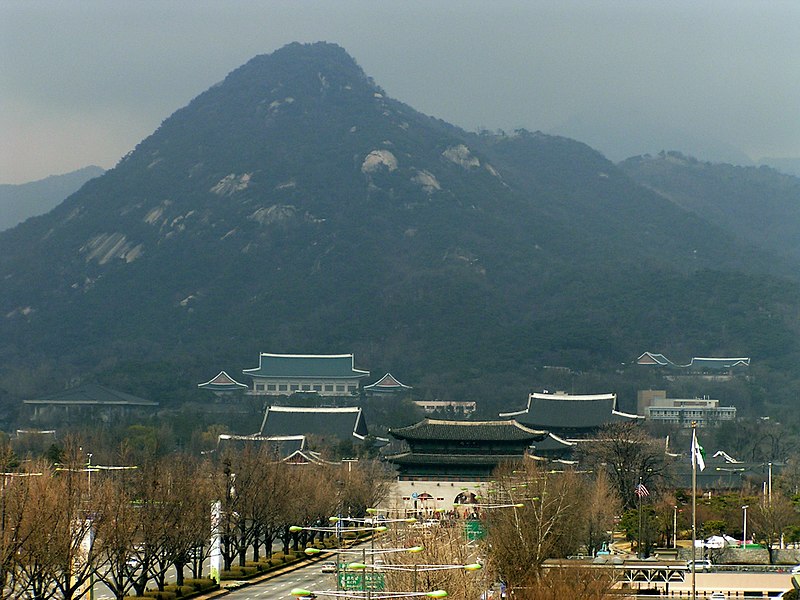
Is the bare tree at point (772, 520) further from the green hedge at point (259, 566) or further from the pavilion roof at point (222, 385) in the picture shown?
the pavilion roof at point (222, 385)

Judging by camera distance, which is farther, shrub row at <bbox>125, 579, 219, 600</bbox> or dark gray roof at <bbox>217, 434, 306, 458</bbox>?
dark gray roof at <bbox>217, 434, 306, 458</bbox>

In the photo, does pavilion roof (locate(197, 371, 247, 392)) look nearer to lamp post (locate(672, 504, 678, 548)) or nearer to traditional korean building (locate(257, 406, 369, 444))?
traditional korean building (locate(257, 406, 369, 444))

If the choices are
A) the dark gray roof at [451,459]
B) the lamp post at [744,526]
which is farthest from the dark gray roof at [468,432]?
the lamp post at [744,526]

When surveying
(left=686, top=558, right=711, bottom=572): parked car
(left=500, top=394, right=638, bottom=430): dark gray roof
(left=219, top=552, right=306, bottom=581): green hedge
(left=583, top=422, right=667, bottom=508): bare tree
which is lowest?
(left=219, top=552, right=306, bottom=581): green hedge

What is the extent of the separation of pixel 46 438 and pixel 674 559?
230 feet

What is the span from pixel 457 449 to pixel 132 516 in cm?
5115

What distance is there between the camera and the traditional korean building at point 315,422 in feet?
473

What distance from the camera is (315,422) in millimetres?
146125

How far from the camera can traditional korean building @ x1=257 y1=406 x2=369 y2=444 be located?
144250 mm

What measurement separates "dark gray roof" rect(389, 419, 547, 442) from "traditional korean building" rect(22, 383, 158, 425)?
5493cm

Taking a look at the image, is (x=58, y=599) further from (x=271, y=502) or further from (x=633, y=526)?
(x=633, y=526)

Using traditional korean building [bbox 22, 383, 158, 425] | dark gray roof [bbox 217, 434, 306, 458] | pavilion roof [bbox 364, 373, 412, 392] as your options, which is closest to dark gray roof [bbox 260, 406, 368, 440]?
dark gray roof [bbox 217, 434, 306, 458]

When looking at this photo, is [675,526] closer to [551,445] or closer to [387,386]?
[551,445]

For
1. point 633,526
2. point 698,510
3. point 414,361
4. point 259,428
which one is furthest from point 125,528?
point 414,361
